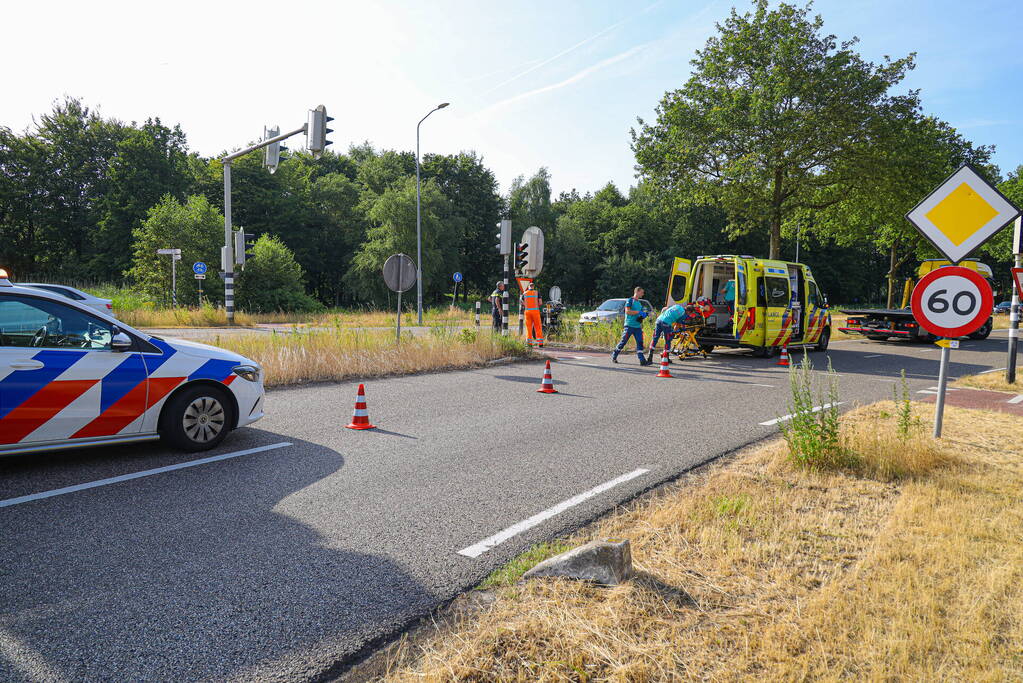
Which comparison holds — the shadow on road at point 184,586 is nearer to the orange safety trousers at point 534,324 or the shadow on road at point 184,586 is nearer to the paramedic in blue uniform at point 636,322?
the paramedic in blue uniform at point 636,322

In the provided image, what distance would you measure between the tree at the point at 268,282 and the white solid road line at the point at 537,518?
1224 inches

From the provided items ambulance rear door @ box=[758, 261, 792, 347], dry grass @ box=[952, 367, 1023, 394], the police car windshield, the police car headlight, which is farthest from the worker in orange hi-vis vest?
the police car windshield

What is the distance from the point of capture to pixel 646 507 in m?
4.64

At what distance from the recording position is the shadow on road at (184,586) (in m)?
2.68

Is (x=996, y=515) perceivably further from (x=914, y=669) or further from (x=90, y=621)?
(x=90, y=621)

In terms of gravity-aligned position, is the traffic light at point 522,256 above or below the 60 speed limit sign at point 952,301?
above

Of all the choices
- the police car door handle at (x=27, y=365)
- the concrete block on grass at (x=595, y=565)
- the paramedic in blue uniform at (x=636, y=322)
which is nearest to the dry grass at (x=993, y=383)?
the paramedic in blue uniform at (x=636, y=322)

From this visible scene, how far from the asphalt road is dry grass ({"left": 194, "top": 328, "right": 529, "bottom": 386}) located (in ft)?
7.85

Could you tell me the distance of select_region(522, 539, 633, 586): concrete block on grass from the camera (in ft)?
10.5

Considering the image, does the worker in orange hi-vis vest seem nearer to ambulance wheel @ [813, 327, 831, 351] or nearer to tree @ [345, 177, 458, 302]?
ambulance wheel @ [813, 327, 831, 351]

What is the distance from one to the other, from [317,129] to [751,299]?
1088 cm

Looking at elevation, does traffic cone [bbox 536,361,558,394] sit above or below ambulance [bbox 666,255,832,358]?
below

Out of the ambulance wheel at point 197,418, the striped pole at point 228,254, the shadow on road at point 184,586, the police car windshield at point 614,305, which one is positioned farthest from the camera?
the police car windshield at point 614,305

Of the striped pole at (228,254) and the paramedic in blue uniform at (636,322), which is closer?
the paramedic in blue uniform at (636,322)
